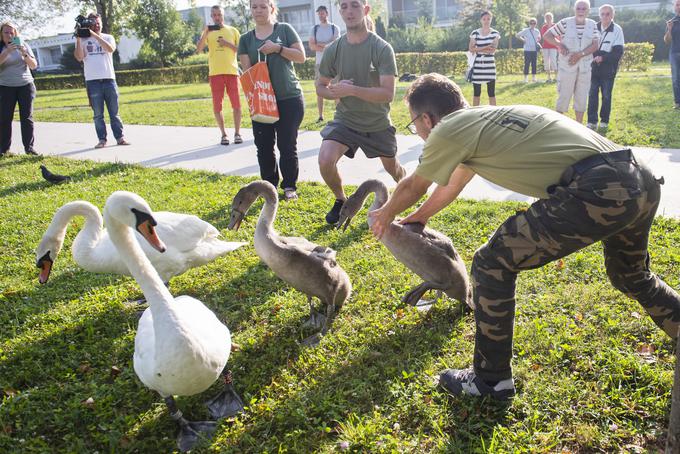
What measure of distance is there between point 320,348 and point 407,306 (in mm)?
876

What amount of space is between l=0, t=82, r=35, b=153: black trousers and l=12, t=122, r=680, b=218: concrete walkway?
2.34 ft

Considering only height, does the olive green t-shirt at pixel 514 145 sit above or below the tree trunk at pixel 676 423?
above

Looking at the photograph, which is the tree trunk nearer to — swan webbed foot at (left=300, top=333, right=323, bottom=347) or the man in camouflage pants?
the man in camouflage pants

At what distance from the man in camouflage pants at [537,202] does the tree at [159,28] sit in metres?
49.3

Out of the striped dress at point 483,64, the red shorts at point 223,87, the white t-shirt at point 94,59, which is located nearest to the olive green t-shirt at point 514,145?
the red shorts at point 223,87

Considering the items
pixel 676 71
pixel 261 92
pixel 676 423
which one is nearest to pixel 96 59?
pixel 261 92

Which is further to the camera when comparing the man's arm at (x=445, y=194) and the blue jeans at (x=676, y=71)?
the blue jeans at (x=676, y=71)

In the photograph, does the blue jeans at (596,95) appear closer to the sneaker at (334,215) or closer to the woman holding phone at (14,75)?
the sneaker at (334,215)

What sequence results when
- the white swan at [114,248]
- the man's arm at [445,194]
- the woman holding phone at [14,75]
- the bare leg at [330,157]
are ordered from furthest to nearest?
the woman holding phone at [14,75] → the bare leg at [330,157] → the white swan at [114,248] → the man's arm at [445,194]

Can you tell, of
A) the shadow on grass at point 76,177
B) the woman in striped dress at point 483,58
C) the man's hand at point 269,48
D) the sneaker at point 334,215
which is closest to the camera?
the sneaker at point 334,215

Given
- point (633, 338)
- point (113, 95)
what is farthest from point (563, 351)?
point (113, 95)

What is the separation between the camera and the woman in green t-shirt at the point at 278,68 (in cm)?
649

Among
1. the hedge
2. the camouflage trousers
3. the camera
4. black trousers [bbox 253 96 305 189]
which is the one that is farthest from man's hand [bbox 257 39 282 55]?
the hedge

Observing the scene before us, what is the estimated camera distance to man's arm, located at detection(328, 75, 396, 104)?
217 inches
